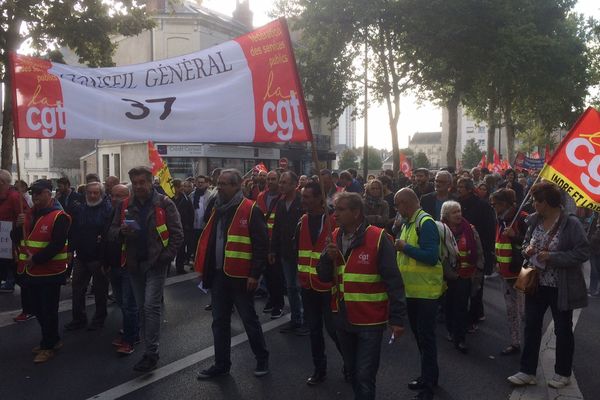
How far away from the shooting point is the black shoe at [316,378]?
16.6 ft

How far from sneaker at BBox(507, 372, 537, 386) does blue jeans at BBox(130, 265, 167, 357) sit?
→ 3214 mm

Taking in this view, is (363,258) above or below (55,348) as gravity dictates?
above

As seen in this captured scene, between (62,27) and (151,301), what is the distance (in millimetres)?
12077

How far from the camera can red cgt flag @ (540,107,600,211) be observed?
204 inches

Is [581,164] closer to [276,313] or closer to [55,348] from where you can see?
[276,313]

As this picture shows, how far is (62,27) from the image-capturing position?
49.3ft

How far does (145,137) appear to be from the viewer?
5398mm

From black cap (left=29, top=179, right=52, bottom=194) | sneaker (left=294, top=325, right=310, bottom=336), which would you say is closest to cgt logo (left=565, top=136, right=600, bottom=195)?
sneaker (left=294, top=325, right=310, bottom=336)

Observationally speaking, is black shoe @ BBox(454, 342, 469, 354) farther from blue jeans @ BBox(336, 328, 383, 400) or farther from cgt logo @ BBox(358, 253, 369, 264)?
cgt logo @ BBox(358, 253, 369, 264)

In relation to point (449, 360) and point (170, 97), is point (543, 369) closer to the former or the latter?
point (449, 360)

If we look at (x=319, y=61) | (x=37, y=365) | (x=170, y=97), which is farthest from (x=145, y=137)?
(x=319, y=61)

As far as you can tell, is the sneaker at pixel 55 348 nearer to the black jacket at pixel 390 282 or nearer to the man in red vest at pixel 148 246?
the man in red vest at pixel 148 246

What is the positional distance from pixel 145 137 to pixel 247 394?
248cm

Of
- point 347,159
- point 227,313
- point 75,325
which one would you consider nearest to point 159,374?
point 227,313
